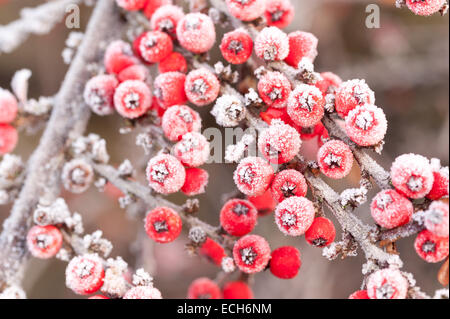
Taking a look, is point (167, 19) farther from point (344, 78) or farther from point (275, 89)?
point (344, 78)

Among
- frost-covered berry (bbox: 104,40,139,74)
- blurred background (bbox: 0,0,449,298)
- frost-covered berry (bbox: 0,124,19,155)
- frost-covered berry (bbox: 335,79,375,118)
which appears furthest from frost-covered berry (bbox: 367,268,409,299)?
blurred background (bbox: 0,0,449,298)

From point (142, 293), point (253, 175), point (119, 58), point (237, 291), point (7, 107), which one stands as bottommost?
point (237, 291)

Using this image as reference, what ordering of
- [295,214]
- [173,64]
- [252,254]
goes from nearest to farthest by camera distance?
[295,214]
[252,254]
[173,64]

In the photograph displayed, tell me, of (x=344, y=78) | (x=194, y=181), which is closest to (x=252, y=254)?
(x=194, y=181)

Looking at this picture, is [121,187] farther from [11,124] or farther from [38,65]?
[38,65]

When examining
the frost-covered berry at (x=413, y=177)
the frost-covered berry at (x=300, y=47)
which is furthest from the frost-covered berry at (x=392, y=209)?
the frost-covered berry at (x=300, y=47)

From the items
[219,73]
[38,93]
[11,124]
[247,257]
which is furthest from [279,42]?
[38,93]

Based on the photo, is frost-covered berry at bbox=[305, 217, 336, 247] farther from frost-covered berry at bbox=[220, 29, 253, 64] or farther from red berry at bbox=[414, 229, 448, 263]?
frost-covered berry at bbox=[220, 29, 253, 64]

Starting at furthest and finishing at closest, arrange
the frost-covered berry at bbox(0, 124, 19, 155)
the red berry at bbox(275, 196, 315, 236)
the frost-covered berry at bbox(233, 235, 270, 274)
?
the frost-covered berry at bbox(0, 124, 19, 155) → the frost-covered berry at bbox(233, 235, 270, 274) → the red berry at bbox(275, 196, 315, 236)
